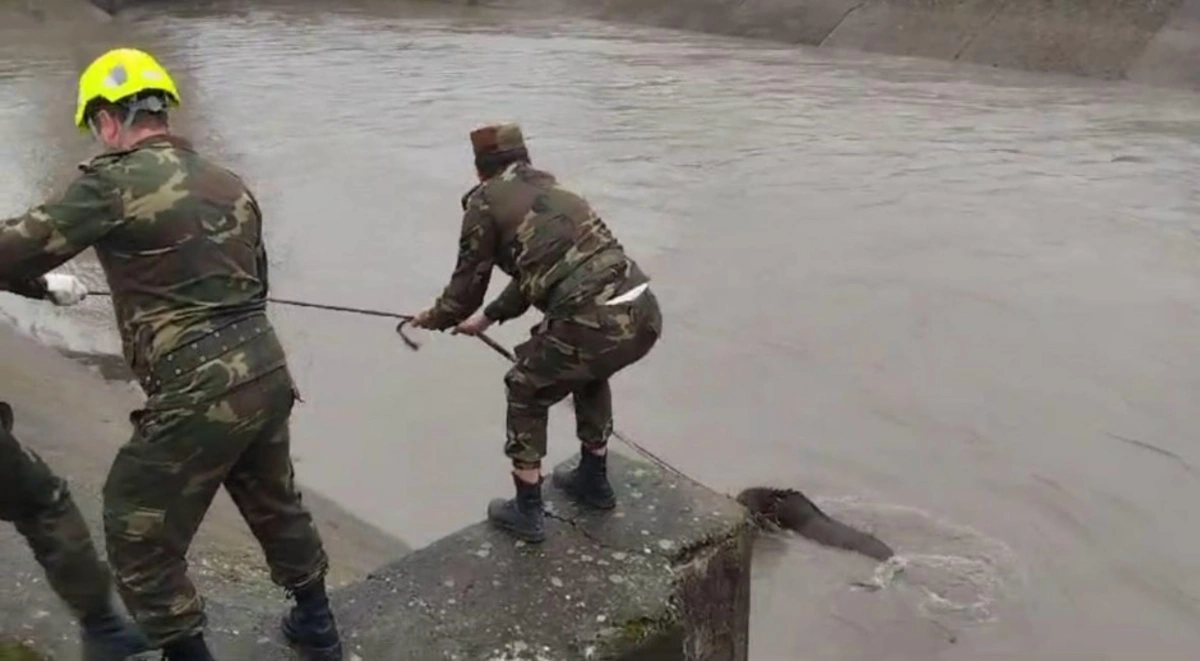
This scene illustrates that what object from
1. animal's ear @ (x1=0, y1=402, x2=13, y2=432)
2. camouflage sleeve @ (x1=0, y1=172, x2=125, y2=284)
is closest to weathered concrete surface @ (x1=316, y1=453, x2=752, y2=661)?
animal's ear @ (x1=0, y1=402, x2=13, y2=432)

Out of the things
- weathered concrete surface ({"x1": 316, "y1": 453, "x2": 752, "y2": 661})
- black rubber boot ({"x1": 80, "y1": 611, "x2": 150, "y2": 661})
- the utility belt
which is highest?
the utility belt

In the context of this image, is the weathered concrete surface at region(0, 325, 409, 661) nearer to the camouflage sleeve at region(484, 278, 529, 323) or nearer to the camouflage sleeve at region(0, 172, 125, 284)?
the camouflage sleeve at region(484, 278, 529, 323)

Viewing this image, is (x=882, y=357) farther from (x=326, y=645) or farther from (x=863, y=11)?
(x=863, y=11)

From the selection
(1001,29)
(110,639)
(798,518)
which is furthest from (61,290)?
(1001,29)

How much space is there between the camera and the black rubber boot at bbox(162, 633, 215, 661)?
12.8 ft

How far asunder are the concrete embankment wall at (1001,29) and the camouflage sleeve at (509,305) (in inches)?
745

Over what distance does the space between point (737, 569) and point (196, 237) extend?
2.46m

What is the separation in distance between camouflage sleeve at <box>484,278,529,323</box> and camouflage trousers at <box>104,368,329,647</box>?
1.15m

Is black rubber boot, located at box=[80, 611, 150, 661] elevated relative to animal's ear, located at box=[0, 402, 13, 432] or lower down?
lower down

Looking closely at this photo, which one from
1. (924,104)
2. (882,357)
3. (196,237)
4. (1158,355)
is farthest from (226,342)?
(924,104)

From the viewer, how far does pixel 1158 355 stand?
1040cm

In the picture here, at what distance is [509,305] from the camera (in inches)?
193

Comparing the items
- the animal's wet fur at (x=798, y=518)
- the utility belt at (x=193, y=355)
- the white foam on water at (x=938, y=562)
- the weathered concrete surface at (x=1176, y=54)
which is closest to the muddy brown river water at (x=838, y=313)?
the white foam on water at (x=938, y=562)

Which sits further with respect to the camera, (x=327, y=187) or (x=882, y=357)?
(x=327, y=187)
